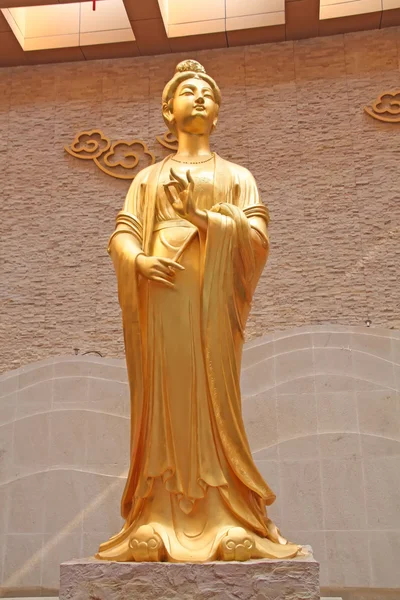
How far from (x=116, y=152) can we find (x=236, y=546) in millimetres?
6240

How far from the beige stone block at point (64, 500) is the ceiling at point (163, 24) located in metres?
4.99

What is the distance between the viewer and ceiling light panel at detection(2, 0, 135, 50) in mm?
8547

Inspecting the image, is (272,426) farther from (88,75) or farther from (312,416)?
(88,75)

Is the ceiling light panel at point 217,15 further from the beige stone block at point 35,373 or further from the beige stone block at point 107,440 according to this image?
the beige stone block at point 107,440

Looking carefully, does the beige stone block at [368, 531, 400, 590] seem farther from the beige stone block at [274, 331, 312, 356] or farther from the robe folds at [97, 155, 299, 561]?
the robe folds at [97, 155, 299, 561]

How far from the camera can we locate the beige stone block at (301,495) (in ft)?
20.7

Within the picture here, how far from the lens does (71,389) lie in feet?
23.3

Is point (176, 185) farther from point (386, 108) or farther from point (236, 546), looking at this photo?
point (386, 108)

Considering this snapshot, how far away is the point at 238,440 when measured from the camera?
121 inches

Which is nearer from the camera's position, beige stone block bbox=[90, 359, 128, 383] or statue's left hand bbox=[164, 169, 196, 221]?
statue's left hand bbox=[164, 169, 196, 221]

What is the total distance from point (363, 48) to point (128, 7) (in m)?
2.74

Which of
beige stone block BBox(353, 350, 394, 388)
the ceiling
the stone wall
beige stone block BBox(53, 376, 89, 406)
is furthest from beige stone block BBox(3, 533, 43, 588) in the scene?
the ceiling

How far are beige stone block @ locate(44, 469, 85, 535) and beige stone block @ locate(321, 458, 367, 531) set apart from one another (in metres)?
2.20

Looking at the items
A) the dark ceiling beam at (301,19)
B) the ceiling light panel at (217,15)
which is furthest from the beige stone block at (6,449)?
the dark ceiling beam at (301,19)
